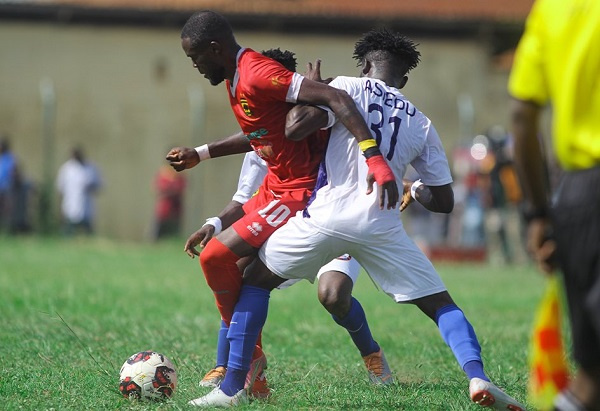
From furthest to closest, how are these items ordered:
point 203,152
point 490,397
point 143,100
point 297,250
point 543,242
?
point 143,100 < point 203,152 < point 297,250 < point 490,397 < point 543,242

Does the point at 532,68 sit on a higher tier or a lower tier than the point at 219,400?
higher

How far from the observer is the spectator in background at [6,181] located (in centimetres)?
2177

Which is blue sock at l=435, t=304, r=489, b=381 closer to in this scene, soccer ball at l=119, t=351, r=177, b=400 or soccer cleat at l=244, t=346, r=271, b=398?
soccer cleat at l=244, t=346, r=271, b=398

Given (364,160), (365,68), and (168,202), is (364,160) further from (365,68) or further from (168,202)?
(168,202)

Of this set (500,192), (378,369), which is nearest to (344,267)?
(378,369)

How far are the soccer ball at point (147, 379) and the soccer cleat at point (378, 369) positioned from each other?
134 centimetres

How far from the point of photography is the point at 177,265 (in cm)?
1705

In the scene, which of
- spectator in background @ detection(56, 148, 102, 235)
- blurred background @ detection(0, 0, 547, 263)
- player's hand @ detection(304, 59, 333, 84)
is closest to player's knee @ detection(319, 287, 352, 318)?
player's hand @ detection(304, 59, 333, 84)

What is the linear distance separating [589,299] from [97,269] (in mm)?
12492

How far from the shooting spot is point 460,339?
214 inches

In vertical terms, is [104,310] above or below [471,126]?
above

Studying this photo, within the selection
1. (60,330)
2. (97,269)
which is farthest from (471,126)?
(60,330)

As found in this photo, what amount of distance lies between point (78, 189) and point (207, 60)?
17.0 metres

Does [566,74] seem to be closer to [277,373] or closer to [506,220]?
[277,373]
